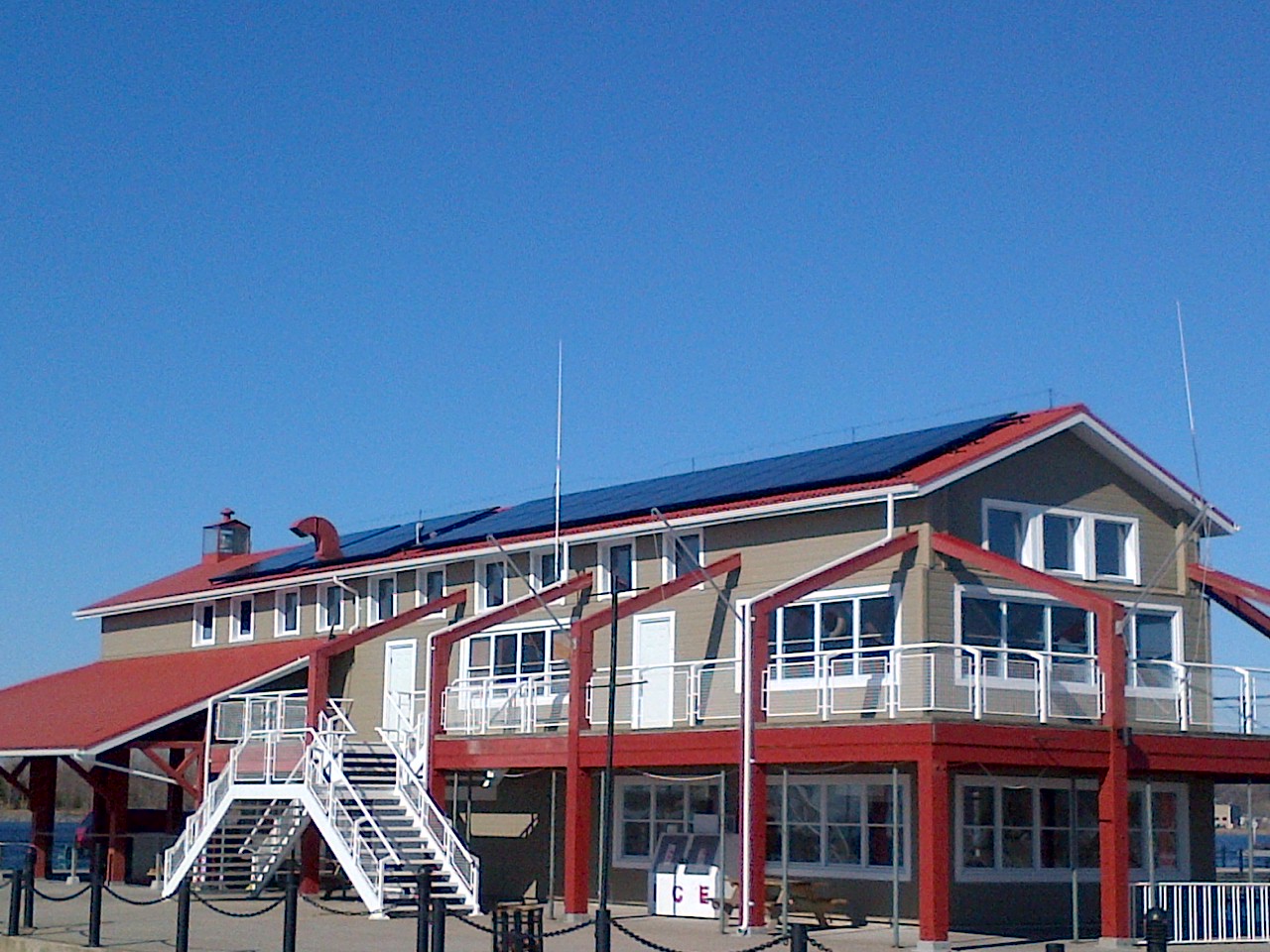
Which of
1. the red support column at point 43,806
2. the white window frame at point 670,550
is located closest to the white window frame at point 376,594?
the red support column at point 43,806

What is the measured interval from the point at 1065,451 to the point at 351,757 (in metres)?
12.8

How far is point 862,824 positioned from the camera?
27406 mm

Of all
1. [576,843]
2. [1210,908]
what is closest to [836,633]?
[576,843]

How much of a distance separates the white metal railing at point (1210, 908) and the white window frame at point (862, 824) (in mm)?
3556

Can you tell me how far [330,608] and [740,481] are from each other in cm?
1129

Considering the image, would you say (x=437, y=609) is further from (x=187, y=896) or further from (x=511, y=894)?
(x=187, y=896)

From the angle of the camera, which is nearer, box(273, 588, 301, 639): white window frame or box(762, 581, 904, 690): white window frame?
box(762, 581, 904, 690): white window frame

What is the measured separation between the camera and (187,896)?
2139cm

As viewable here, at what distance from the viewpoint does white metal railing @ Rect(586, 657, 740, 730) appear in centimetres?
2727

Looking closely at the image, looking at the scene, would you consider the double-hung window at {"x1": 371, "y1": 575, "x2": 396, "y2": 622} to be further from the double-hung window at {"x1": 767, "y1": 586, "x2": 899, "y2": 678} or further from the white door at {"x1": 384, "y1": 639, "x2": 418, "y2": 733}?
the double-hung window at {"x1": 767, "y1": 586, "x2": 899, "y2": 678}

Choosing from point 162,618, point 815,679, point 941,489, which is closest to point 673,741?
point 815,679

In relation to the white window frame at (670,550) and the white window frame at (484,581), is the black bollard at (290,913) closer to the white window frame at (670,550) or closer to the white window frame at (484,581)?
the white window frame at (670,550)

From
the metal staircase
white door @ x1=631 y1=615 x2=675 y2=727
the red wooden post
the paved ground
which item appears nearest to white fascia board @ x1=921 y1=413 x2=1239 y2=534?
the red wooden post

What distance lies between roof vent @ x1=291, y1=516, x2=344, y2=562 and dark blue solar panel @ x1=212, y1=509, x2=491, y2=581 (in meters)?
0.25
